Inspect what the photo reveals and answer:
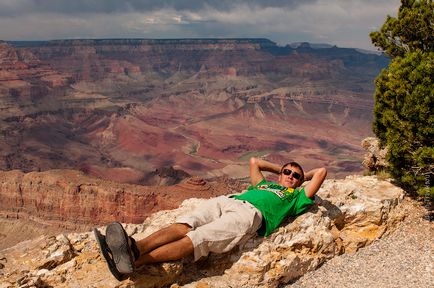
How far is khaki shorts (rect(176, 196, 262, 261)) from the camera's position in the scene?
22.2 ft

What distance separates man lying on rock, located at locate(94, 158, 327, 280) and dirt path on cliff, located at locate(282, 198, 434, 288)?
131cm

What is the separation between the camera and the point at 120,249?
561 cm

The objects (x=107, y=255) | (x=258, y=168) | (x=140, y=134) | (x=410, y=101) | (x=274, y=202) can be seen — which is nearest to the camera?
(x=107, y=255)

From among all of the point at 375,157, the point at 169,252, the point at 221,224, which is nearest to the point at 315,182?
the point at 221,224

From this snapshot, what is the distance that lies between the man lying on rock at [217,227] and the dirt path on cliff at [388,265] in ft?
4.29

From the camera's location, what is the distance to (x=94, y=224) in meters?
53.7

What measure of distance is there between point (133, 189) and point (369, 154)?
41.7 m

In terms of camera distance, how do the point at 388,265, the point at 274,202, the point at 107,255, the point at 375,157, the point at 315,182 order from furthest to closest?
the point at 375,157
the point at 315,182
the point at 388,265
the point at 274,202
the point at 107,255

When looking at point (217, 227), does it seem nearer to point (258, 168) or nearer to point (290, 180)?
point (290, 180)

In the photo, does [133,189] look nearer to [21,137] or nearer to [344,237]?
[344,237]

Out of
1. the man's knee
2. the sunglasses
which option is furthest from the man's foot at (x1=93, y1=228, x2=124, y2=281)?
the sunglasses

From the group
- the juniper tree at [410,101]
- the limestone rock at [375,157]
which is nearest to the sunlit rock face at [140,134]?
the limestone rock at [375,157]

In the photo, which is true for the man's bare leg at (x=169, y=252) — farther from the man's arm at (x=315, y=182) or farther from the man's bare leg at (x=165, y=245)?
the man's arm at (x=315, y=182)

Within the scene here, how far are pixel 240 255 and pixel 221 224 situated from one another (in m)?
0.87
